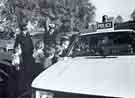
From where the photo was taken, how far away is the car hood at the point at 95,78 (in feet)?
8.66

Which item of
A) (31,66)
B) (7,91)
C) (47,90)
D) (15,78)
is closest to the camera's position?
(47,90)

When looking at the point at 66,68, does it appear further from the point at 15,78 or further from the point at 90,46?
the point at 15,78

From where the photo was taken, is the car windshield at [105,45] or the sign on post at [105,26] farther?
the sign on post at [105,26]

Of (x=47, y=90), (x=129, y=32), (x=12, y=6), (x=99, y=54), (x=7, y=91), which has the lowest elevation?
(x=7, y=91)

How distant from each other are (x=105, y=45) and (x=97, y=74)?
1320 mm

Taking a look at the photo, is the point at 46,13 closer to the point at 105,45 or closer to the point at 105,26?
the point at 105,26

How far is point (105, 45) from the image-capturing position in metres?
4.25

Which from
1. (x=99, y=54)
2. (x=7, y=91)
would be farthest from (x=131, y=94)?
(x=7, y=91)

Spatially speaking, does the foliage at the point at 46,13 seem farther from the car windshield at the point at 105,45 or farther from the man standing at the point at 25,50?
the car windshield at the point at 105,45

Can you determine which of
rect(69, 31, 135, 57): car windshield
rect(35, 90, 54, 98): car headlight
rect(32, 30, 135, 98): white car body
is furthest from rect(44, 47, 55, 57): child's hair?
→ rect(35, 90, 54, 98): car headlight

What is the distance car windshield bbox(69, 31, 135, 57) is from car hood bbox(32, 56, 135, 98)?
36 centimetres

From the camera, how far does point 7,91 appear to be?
5.42m

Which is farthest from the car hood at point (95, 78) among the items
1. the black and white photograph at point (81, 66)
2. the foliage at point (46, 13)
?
the foliage at point (46, 13)

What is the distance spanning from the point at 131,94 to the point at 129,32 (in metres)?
2.14
